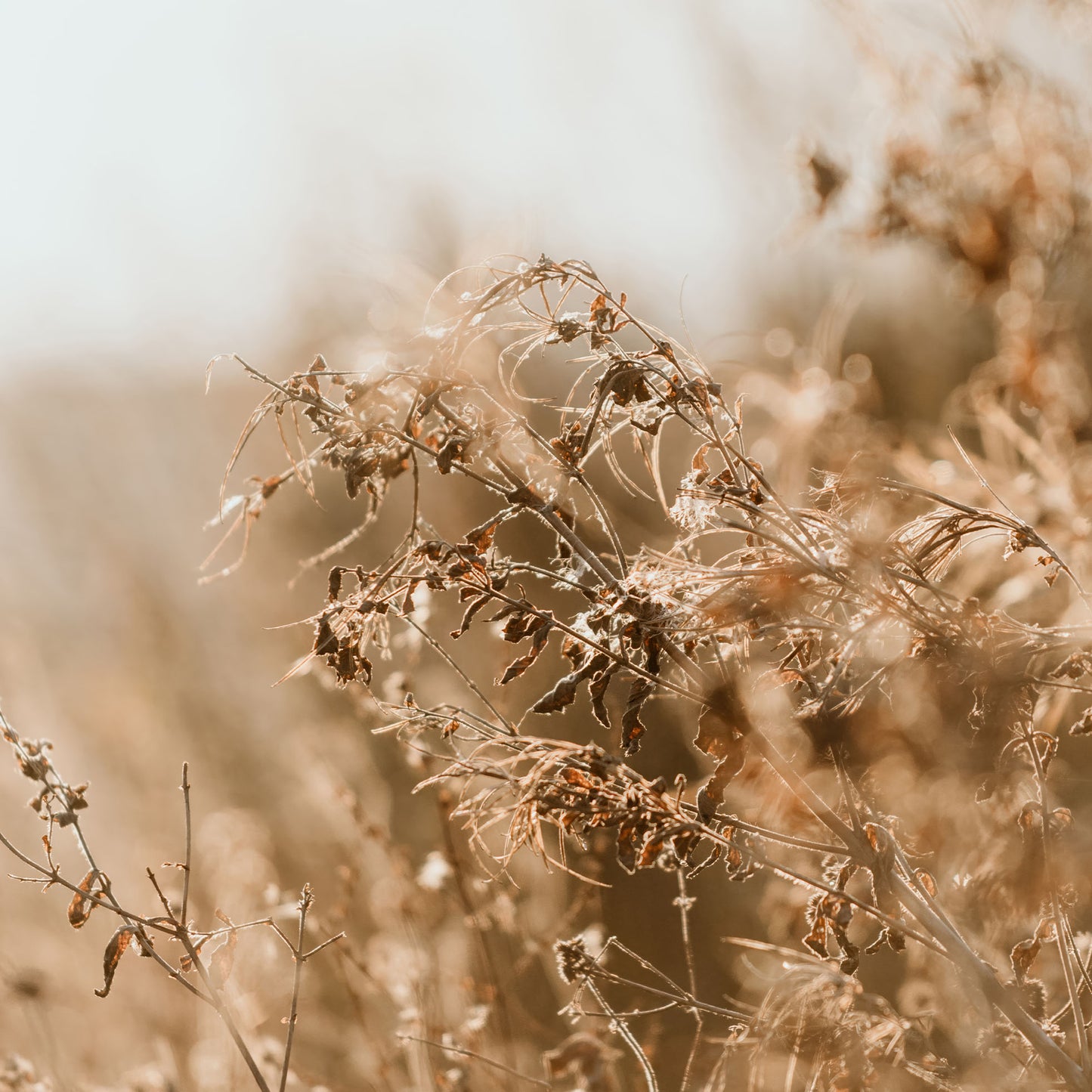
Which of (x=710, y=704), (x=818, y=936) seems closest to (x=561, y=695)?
(x=710, y=704)

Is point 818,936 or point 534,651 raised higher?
point 534,651

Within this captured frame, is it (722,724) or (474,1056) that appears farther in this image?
(474,1056)

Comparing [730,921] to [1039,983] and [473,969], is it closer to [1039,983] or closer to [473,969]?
[473,969]

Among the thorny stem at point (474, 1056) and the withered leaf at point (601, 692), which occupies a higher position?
the withered leaf at point (601, 692)

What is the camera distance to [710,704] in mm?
1411

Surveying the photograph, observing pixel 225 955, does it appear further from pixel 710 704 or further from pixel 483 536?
pixel 710 704

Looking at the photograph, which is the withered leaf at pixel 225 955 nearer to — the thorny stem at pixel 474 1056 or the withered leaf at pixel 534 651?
the thorny stem at pixel 474 1056

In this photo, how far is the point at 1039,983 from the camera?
1.63 meters

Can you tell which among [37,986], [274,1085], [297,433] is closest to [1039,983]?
[297,433]

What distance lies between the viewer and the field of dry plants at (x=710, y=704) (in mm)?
1416

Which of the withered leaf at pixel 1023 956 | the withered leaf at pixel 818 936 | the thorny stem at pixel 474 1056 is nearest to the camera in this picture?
the withered leaf at pixel 818 936

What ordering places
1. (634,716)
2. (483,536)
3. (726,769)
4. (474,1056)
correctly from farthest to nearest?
A: (474,1056), (483,536), (634,716), (726,769)

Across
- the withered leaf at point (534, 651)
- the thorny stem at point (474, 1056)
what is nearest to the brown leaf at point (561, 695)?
the withered leaf at point (534, 651)

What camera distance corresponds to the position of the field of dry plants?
1416 millimetres
